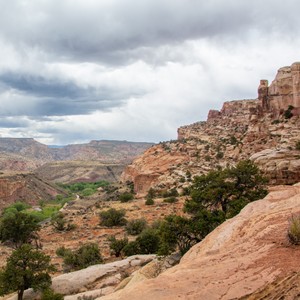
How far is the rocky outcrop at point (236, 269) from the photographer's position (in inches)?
300

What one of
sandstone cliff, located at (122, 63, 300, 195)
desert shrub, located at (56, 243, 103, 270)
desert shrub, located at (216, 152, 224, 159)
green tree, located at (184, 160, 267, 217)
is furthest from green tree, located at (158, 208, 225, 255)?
desert shrub, located at (216, 152, 224, 159)

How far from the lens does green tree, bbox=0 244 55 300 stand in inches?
763

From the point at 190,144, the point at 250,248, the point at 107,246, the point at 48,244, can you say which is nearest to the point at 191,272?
the point at 250,248

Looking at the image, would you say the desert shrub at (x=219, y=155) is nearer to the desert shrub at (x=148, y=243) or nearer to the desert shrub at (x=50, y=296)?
the desert shrub at (x=148, y=243)

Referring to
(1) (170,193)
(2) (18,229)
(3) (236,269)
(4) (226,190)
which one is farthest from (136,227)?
(3) (236,269)

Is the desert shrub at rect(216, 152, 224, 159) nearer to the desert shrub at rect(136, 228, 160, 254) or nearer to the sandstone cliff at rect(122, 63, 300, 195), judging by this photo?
the sandstone cliff at rect(122, 63, 300, 195)

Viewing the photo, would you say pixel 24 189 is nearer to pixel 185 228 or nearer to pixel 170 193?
pixel 170 193

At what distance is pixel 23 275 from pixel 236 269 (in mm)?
14858

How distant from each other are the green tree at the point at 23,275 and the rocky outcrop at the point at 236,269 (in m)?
11.8

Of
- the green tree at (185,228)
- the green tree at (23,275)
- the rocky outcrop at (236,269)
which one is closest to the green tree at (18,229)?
the green tree at (23,275)

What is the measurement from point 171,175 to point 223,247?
56790 millimetres

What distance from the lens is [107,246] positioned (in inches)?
1267

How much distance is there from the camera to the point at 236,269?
8.59 metres

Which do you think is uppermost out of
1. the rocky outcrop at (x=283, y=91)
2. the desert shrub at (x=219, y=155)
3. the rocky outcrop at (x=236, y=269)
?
the rocky outcrop at (x=283, y=91)
